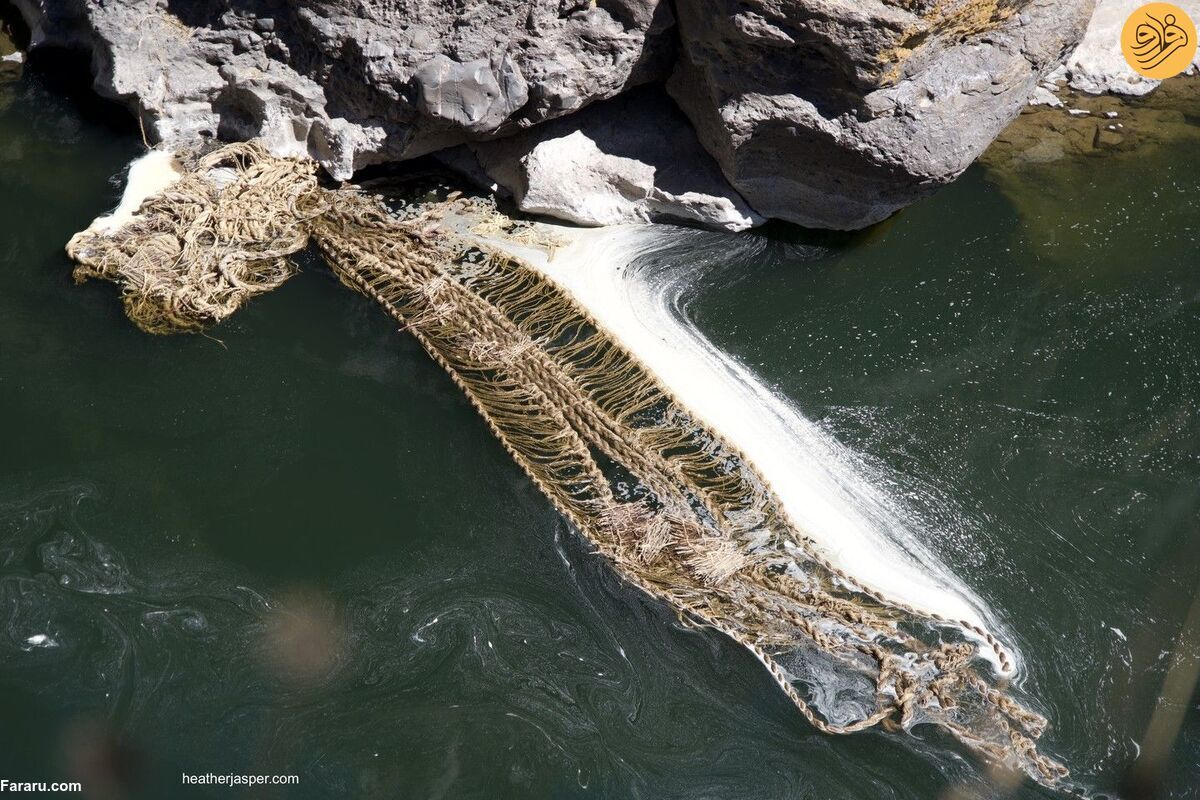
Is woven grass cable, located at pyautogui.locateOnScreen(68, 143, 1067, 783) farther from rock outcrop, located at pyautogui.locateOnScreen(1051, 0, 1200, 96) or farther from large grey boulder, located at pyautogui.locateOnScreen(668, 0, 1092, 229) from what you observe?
rock outcrop, located at pyautogui.locateOnScreen(1051, 0, 1200, 96)

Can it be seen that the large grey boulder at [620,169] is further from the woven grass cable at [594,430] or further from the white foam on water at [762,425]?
the woven grass cable at [594,430]

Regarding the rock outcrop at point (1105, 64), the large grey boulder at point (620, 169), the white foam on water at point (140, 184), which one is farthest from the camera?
the rock outcrop at point (1105, 64)

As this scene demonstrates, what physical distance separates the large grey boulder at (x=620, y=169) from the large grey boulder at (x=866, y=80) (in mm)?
207

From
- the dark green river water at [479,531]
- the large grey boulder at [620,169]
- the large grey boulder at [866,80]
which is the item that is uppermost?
the large grey boulder at [866,80]

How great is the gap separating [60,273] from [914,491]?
3.46m

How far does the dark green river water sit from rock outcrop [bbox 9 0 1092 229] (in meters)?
0.33

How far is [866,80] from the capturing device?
3.93 metres

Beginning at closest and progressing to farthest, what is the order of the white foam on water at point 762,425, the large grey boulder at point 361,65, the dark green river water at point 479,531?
the dark green river water at point 479,531 → the white foam on water at point 762,425 → the large grey boulder at point 361,65

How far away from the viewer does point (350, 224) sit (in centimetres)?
448

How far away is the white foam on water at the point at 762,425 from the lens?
3688 mm

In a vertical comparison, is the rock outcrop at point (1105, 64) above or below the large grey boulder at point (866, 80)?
above

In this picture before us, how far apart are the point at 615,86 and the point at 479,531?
6.40 feet

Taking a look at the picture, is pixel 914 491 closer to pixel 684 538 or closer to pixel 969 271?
pixel 684 538

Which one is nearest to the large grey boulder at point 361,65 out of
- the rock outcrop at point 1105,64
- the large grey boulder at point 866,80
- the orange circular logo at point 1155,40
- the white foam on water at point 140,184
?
the white foam on water at point 140,184
